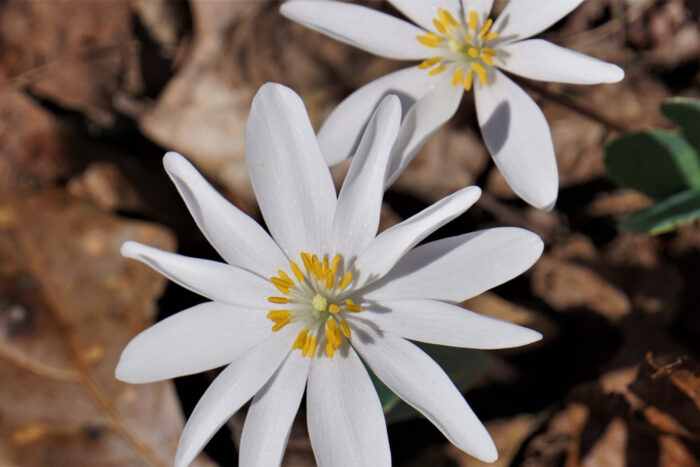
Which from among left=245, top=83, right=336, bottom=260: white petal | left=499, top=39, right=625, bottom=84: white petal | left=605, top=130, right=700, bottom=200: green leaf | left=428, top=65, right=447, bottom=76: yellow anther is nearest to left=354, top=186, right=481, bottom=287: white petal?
left=245, top=83, right=336, bottom=260: white petal

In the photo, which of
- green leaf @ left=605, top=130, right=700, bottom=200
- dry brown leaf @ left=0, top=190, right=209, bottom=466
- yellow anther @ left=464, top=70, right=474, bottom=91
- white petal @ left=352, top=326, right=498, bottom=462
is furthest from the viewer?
dry brown leaf @ left=0, top=190, right=209, bottom=466

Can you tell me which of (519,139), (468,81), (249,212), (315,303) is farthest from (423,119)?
(249,212)

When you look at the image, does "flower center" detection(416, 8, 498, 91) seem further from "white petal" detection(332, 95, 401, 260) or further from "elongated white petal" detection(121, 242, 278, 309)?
"elongated white petal" detection(121, 242, 278, 309)

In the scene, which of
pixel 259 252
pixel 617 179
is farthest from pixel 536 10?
pixel 259 252

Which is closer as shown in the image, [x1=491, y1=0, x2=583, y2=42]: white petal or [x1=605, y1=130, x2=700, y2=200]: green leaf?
[x1=491, y1=0, x2=583, y2=42]: white petal

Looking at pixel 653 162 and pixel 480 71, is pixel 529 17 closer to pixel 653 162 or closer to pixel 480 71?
pixel 480 71

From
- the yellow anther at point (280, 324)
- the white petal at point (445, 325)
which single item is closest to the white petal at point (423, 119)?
the white petal at point (445, 325)

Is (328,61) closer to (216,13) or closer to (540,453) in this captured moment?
(216,13)
